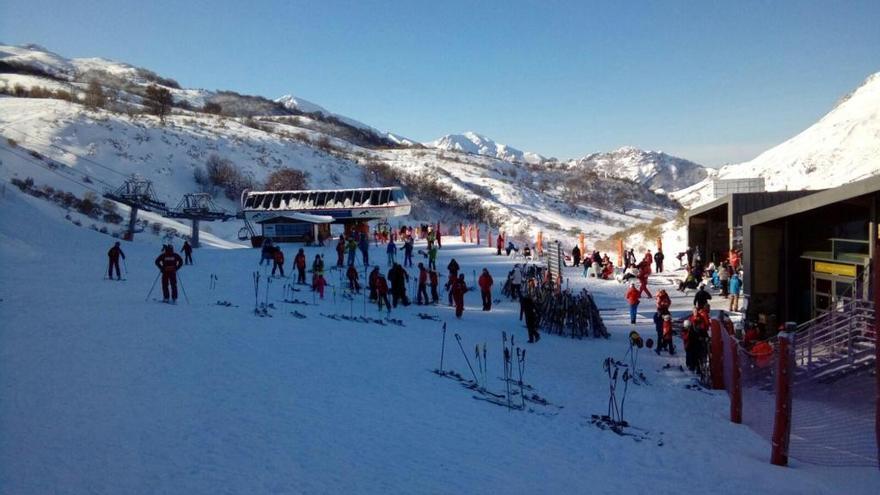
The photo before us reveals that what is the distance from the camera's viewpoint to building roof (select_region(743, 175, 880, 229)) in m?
13.8

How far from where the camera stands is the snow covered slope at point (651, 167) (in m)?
165

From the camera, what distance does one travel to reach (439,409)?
8.78 meters

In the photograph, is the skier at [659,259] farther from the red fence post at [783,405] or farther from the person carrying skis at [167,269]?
the person carrying skis at [167,269]

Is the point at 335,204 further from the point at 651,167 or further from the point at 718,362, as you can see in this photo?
the point at 651,167

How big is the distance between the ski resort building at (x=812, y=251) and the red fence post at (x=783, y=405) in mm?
7104

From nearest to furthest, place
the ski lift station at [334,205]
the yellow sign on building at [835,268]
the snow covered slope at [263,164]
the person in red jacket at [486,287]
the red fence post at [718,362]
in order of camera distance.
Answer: the red fence post at [718,362] < the yellow sign on building at [835,268] < the person in red jacket at [486,287] < the ski lift station at [334,205] < the snow covered slope at [263,164]

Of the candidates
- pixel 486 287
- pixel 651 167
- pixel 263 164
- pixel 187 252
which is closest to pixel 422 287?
pixel 486 287

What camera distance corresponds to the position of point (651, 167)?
574 ft

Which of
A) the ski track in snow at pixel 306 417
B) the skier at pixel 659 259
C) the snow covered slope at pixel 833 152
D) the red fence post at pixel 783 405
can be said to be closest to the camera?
the ski track in snow at pixel 306 417

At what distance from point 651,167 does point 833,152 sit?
13320 centimetres

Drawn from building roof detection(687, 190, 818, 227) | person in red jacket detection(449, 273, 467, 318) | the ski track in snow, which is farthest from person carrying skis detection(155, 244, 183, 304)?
building roof detection(687, 190, 818, 227)

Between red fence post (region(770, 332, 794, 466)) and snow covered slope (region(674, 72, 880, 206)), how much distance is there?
3642 centimetres

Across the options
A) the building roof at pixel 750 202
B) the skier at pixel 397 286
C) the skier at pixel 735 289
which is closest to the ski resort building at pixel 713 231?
the building roof at pixel 750 202

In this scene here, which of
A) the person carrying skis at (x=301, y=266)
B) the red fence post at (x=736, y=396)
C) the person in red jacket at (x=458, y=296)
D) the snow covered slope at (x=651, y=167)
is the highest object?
the snow covered slope at (x=651, y=167)
